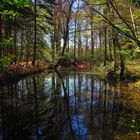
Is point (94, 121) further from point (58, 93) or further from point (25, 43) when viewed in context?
point (25, 43)

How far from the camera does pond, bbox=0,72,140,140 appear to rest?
8.38m

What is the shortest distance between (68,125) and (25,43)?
29.7 m

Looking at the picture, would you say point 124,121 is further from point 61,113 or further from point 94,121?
point 61,113

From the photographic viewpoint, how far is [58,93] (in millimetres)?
16844

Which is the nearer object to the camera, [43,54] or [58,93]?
[58,93]

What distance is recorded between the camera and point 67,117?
10680mm

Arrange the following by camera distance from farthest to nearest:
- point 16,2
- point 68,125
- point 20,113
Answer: point 20,113 → point 68,125 → point 16,2

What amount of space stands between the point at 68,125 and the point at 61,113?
6.32ft

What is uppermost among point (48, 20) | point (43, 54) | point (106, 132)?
point (48, 20)

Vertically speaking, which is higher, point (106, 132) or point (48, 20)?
point (48, 20)

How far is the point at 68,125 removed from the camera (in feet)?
31.2

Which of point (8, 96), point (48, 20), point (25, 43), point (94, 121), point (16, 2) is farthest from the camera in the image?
point (48, 20)

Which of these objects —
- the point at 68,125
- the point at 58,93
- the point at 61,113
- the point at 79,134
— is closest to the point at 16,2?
the point at 79,134

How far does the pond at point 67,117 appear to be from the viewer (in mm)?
8383
